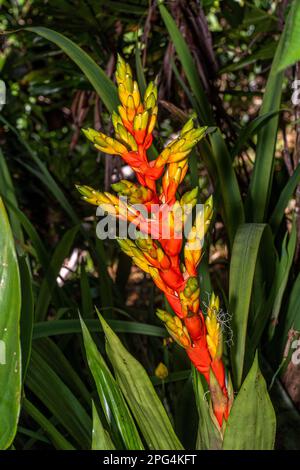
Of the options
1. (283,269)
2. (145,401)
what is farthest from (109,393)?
(283,269)

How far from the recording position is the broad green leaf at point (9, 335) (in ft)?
1.32

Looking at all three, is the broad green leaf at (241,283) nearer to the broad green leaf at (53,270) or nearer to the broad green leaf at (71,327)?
the broad green leaf at (71,327)

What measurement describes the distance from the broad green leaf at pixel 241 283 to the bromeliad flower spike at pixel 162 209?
0.17 m

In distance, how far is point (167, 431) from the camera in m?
0.46

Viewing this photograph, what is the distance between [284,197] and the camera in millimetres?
718

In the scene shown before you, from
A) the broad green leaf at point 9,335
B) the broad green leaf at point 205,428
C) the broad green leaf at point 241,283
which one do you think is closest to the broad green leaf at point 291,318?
the broad green leaf at point 241,283

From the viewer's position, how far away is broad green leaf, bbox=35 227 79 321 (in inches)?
30.4

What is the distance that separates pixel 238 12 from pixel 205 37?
0.14 m

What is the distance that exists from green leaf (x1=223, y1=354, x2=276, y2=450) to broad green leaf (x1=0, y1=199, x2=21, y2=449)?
0.48 ft

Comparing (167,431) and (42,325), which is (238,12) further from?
(167,431)

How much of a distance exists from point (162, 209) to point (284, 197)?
15.1 inches

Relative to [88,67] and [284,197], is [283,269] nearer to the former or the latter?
[284,197]

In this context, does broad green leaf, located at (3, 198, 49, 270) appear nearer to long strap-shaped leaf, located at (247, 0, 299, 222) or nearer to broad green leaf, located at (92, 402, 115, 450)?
long strap-shaped leaf, located at (247, 0, 299, 222)

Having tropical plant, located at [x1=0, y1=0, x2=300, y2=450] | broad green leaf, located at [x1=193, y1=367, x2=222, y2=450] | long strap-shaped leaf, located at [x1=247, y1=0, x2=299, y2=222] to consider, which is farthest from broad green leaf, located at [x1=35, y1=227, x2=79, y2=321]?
broad green leaf, located at [x1=193, y1=367, x2=222, y2=450]
